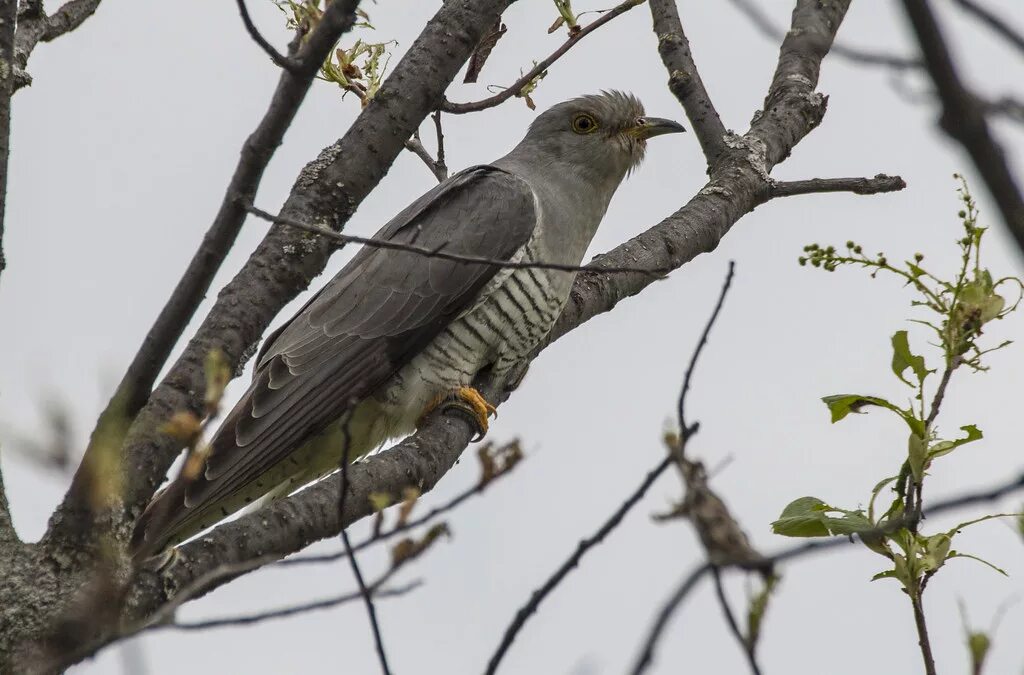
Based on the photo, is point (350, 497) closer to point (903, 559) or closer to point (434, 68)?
point (434, 68)

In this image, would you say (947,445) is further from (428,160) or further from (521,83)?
(428,160)

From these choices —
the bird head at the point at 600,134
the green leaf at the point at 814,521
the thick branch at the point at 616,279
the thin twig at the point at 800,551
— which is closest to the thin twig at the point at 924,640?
the green leaf at the point at 814,521

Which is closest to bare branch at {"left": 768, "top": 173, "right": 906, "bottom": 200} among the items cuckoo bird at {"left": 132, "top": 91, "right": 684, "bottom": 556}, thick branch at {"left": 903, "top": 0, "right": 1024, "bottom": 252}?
cuckoo bird at {"left": 132, "top": 91, "right": 684, "bottom": 556}

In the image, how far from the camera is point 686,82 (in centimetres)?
467

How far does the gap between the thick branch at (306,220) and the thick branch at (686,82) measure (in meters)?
1.59

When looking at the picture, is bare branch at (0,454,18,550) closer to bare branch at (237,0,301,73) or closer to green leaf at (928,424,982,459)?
bare branch at (237,0,301,73)

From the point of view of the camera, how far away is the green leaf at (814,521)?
2.30 meters

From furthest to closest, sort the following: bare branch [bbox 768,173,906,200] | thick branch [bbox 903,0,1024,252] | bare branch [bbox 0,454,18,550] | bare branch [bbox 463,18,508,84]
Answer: bare branch [bbox 768,173,906,200], bare branch [bbox 463,18,508,84], bare branch [bbox 0,454,18,550], thick branch [bbox 903,0,1024,252]

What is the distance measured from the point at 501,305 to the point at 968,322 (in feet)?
7.07

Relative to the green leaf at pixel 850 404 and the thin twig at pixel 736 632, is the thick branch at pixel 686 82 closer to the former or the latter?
the green leaf at pixel 850 404

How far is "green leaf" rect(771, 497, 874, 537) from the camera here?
2.30 m

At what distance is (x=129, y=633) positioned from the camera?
1.57 meters

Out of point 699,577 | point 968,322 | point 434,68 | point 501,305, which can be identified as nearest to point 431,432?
point 501,305

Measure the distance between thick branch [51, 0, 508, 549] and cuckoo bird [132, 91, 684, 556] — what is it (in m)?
1.07
